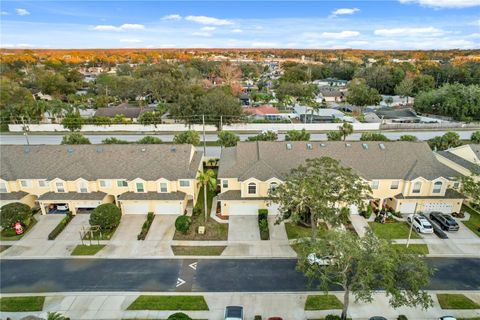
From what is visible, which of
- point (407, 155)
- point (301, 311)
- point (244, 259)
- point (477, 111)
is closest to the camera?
point (301, 311)

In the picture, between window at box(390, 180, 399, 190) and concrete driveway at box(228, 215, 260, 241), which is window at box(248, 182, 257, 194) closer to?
concrete driveway at box(228, 215, 260, 241)

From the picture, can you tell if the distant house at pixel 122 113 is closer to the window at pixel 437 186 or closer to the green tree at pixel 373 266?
the window at pixel 437 186

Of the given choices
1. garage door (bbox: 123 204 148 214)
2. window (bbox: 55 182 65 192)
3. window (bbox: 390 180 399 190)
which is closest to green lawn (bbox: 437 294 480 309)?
window (bbox: 390 180 399 190)

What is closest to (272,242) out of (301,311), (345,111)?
(301,311)

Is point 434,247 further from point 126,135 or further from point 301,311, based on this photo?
point 126,135

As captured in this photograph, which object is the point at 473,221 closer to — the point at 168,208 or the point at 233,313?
the point at 233,313

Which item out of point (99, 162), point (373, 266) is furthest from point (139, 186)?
point (373, 266)

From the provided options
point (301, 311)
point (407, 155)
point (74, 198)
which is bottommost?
point (301, 311)
